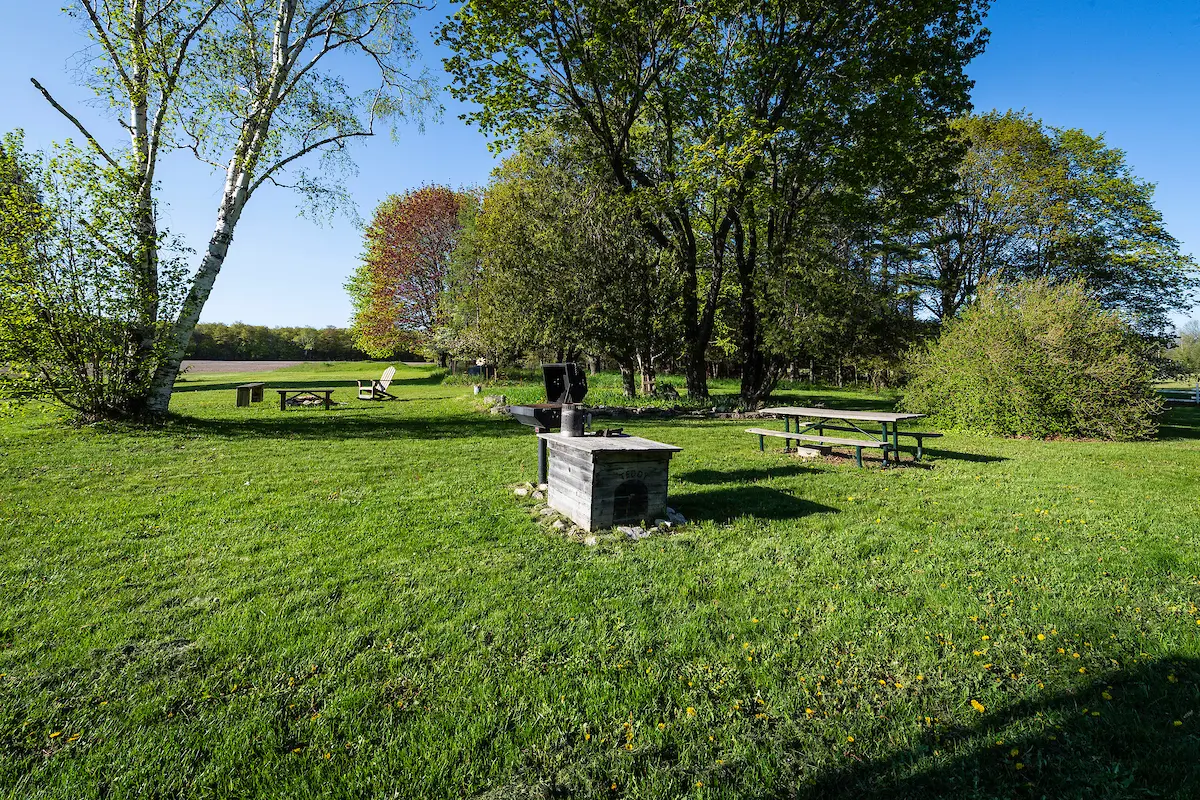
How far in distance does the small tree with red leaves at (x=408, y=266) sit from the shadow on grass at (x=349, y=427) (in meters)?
18.6

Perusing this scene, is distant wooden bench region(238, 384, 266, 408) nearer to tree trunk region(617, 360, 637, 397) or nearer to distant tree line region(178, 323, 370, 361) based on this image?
tree trunk region(617, 360, 637, 397)

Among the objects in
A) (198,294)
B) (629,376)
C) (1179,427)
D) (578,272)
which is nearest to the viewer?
(198,294)

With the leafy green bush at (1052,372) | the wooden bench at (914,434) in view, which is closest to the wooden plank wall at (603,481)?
the wooden bench at (914,434)

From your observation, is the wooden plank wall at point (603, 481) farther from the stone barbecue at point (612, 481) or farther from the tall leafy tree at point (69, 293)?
the tall leafy tree at point (69, 293)

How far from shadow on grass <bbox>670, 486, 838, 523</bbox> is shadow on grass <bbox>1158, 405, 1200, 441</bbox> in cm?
1137

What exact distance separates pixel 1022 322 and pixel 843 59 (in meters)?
8.86

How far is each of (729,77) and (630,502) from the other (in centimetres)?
1437

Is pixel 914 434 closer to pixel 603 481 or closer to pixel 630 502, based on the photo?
pixel 630 502

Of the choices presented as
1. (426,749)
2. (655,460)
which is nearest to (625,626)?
(426,749)

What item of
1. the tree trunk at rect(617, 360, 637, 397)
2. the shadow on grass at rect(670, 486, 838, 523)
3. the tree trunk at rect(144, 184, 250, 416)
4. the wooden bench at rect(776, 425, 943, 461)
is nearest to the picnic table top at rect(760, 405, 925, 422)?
the wooden bench at rect(776, 425, 943, 461)

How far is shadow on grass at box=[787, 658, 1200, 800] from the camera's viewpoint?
6.25ft

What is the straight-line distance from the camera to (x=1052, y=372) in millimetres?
10922

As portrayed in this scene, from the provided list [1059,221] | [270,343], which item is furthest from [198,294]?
[270,343]

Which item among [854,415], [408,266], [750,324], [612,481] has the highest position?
[408,266]
